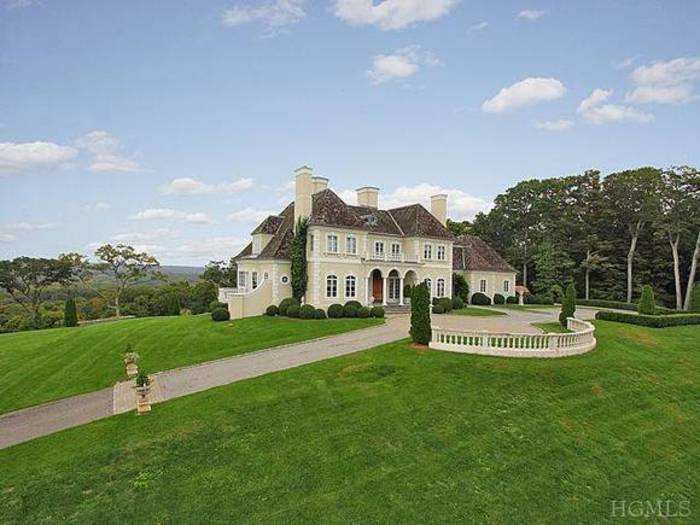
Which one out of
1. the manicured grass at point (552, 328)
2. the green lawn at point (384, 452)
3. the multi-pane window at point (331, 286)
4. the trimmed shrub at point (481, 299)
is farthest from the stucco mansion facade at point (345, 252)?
the green lawn at point (384, 452)

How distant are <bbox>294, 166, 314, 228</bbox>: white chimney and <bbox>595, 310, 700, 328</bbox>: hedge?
70.1ft

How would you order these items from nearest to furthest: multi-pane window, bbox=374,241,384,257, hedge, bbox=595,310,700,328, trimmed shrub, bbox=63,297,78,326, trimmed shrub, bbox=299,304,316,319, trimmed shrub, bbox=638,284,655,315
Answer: hedge, bbox=595,310,700,328 < trimmed shrub, bbox=638,284,655,315 < trimmed shrub, bbox=299,304,316,319 < trimmed shrub, bbox=63,297,78,326 < multi-pane window, bbox=374,241,384,257

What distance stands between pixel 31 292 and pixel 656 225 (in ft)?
213

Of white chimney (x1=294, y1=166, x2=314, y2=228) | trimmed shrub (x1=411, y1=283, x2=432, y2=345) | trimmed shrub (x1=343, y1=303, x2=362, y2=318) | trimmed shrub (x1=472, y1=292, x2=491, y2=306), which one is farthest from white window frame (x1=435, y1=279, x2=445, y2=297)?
trimmed shrub (x1=411, y1=283, x2=432, y2=345)

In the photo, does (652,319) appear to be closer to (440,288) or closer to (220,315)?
(440,288)

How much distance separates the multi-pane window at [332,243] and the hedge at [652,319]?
1839 centimetres

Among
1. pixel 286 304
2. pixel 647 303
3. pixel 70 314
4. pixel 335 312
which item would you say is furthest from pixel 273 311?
pixel 647 303

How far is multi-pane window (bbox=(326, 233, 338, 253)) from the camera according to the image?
31230 mm

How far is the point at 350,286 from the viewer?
32.2 metres

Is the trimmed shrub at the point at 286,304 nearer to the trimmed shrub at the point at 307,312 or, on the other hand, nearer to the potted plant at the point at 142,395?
the trimmed shrub at the point at 307,312

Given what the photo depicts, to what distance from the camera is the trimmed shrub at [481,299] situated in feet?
139

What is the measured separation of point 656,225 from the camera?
42.2 meters

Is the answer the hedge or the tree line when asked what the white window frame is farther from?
the tree line

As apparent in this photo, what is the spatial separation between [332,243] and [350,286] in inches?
141
